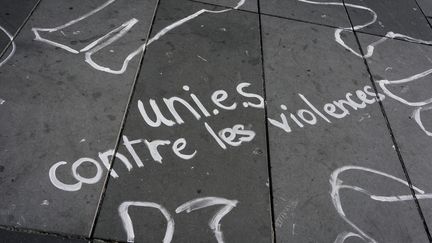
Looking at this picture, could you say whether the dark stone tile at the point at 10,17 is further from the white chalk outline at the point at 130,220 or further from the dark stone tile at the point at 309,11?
the dark stone tile at the point at 309,11

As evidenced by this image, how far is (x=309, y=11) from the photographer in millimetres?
4195

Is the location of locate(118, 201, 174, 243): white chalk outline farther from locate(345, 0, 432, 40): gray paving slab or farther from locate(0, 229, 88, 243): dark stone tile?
locate(345, 0, 432, 40): gray paving slab

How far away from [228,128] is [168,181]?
678 millimetres

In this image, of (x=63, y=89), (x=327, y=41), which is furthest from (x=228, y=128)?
(x=327, y=41)

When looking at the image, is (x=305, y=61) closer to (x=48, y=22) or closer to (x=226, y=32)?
(x=226, y=32)

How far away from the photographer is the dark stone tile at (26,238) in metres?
2.13

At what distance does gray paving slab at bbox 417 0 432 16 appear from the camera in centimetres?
466

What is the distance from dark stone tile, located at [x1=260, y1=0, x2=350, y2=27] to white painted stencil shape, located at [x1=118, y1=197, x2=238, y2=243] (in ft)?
7.86

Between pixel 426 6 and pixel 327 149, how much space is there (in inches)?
122

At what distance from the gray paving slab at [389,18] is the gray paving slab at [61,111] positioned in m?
2.41

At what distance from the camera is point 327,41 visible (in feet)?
12.7

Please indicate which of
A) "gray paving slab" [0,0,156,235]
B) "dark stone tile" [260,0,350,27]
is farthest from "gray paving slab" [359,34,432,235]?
"gray paving slab" [0,0,156,235]

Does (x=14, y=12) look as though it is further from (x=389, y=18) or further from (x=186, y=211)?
(x=389, y=18)

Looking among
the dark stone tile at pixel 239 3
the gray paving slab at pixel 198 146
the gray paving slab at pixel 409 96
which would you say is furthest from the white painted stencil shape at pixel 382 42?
the gray paving slab at pixel 198 146
